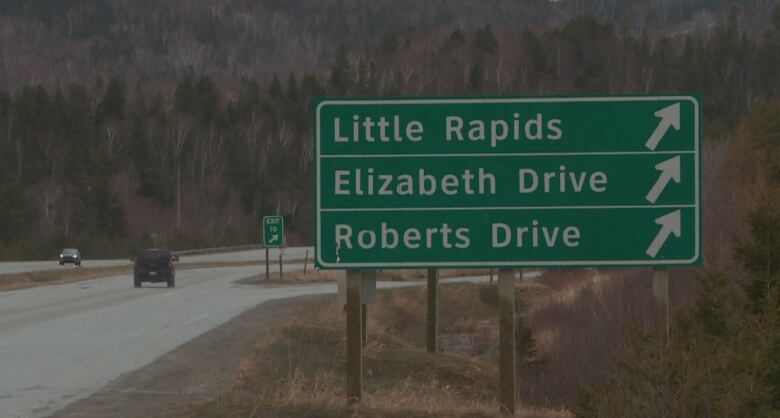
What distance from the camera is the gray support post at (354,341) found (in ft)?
35.7

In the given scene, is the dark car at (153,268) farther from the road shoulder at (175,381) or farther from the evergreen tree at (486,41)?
the evergreen tree at (486,41)

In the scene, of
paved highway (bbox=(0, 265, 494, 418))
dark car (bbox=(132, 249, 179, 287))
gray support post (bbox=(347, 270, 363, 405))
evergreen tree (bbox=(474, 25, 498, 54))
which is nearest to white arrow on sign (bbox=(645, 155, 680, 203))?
gray support post (bbox=(347, 270, 363, 405))

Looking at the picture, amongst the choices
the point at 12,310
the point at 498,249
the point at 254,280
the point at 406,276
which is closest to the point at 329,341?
the point at 498,249

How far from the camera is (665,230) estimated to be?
10.8 meters

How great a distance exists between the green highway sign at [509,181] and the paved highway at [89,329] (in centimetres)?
393

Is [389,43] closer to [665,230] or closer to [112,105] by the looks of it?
[112,105]

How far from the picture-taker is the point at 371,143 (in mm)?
10945

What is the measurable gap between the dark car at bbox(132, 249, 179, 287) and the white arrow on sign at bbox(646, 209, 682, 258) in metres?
41.0

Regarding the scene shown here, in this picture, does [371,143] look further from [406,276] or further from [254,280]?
[406,276]

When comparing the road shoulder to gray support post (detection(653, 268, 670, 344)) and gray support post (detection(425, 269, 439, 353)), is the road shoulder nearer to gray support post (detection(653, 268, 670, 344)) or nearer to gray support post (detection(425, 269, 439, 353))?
gray support post (detection(425, 269, 439, 353))

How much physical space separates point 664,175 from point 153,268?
41.3m

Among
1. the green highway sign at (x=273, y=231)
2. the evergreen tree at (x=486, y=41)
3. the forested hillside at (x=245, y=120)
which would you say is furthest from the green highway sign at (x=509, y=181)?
the evergreen tree at (x=486, y=41)

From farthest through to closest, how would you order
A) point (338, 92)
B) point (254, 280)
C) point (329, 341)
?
point (338, 92) → point (254, 280) → point (329, 341)

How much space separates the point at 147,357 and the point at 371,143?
910 centimetres
